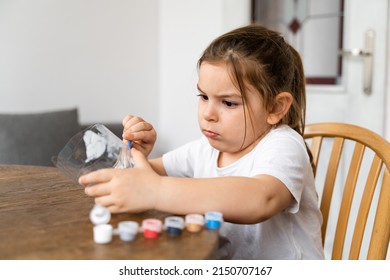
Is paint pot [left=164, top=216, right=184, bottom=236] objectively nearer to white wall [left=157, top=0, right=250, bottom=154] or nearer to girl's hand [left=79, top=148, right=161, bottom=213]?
girl's hand [left=79, top=148, right=161, bottom=213]

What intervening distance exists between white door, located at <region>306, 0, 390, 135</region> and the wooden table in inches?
57.7

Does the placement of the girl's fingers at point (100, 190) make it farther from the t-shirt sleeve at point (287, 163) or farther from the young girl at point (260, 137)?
the t-shirt sleeve at point (287, 163)

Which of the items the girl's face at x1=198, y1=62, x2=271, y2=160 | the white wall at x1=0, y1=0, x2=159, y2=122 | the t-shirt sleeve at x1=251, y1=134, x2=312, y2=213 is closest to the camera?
the t-shirt sleeve at x1=251, y1=134, x2=312, y2=213

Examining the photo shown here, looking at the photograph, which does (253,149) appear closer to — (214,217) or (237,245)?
(237,245)

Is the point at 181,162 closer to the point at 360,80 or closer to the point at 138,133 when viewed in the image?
the point at 138,133

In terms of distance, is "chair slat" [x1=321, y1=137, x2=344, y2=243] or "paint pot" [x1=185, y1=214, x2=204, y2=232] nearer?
"paint pot" [x1=185, y1=214, x2=204, y2=232]

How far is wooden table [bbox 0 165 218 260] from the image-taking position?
0.56 meters

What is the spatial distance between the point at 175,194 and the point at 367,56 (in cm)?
156

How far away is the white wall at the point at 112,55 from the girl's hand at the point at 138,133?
58.1 inches

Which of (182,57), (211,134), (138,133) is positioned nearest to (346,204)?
(211,134)

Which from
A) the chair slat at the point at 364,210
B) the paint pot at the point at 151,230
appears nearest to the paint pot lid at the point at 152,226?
the paint pot at the point at 151,230

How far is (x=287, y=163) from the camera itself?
0.86 m

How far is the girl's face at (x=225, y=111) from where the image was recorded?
947mm

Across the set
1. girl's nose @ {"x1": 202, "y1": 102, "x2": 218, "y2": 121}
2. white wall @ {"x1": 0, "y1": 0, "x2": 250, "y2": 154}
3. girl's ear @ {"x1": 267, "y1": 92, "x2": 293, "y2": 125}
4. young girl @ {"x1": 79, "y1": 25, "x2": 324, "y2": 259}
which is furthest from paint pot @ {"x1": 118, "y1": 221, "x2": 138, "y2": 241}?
white wall @ {"x1": 0, "y1": 0, "x2": 250, "y2": 154}
